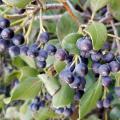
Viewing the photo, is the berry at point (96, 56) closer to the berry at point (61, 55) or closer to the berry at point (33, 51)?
the berry at point (61, 55)

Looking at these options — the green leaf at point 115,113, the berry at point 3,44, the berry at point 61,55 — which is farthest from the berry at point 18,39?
the green leaf at point 115,113

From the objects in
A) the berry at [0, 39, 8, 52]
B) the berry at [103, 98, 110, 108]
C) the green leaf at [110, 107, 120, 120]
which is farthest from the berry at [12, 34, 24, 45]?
the green leaf at [110, 107, 120, 120]

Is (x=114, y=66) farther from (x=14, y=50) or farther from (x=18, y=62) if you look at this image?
(x=18, y=62)

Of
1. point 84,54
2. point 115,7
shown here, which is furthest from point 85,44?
point 115,7

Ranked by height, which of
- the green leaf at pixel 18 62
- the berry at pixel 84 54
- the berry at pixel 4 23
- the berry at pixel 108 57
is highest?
the berry at pixel 4 23

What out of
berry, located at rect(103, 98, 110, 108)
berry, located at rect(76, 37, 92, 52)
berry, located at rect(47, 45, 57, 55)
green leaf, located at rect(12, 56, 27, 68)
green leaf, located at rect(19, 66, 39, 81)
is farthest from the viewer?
green leaf, located at rect(12, 56, 27, 68)

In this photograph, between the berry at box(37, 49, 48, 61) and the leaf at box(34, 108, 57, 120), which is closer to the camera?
the berry at box(37, 49, 48, 61)

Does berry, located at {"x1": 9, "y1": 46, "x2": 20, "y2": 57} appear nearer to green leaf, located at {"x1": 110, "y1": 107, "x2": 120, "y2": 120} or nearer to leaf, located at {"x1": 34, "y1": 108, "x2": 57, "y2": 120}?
leaf, located at {"x1": 34, "y1": 108, "x2": 57, "y2": 120}

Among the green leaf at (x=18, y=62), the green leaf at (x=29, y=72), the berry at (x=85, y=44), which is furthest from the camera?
the green leaf at (x=18, y=62)
